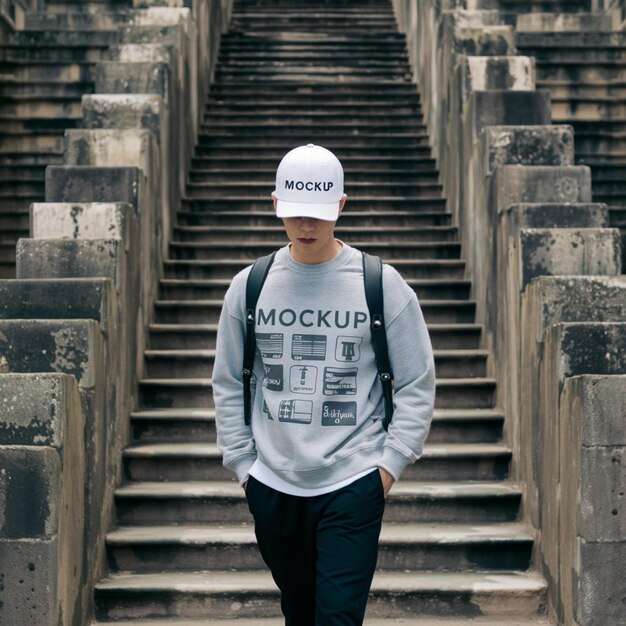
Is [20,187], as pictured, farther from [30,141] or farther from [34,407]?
[34,407]

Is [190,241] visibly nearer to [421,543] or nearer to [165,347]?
[165,347]

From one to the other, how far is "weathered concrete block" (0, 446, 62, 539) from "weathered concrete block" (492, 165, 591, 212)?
3487 mm

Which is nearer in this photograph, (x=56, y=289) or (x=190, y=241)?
(x=56, y=289)

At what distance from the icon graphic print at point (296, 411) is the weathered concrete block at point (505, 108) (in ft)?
16.3

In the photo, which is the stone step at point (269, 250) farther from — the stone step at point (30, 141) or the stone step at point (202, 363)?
the stone step at point (30, 141)

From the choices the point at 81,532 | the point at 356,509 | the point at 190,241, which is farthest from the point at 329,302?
the point at 190,241

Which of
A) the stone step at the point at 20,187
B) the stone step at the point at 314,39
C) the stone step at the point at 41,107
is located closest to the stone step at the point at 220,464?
the stone step at the point at 20,187

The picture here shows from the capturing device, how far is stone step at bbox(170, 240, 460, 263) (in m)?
8.93

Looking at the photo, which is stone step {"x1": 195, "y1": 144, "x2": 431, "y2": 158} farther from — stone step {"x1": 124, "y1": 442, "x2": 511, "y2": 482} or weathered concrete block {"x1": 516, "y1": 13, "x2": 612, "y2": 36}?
weathered concrete block {"x1": 516, "y1": 13, "x2": 612, "y2": 36}

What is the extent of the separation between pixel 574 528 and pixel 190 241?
188 inches

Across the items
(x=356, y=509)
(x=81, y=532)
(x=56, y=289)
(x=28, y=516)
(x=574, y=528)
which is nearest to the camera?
(x=356, y=509)

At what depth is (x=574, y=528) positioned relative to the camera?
525 cm

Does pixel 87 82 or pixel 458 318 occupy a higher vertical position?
pixel 87 82

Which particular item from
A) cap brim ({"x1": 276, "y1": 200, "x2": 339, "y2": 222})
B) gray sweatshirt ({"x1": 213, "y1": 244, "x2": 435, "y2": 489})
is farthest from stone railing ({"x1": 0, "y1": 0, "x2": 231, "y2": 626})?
cap brim ({"x1": 276, "y1": 200, "x2": 339, "y2": 222})
